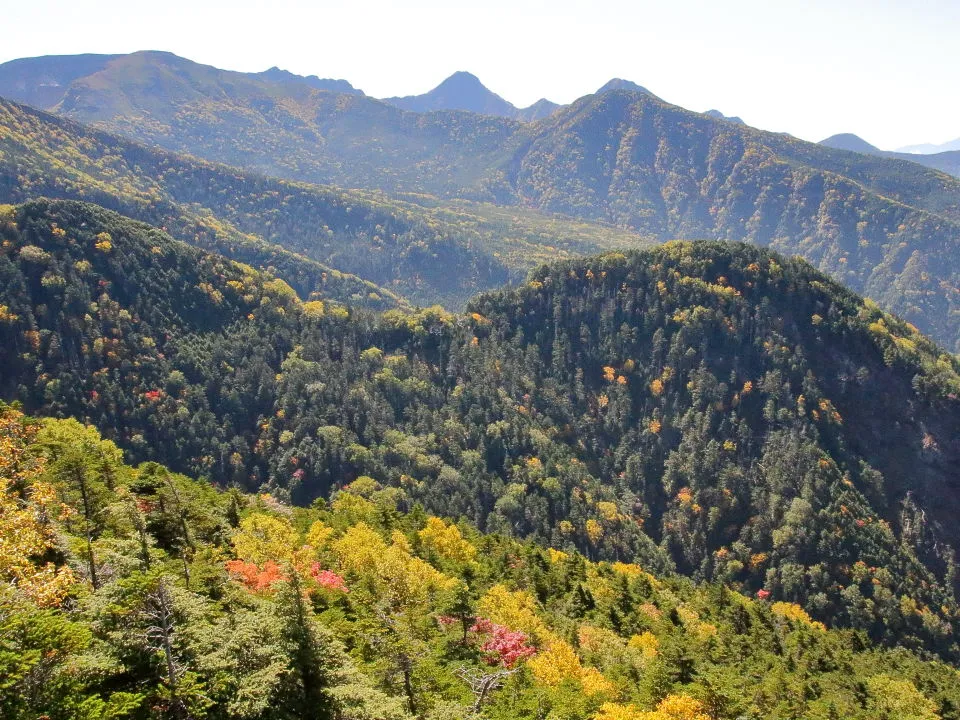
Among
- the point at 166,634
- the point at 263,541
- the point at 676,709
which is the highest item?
the point at 166,634

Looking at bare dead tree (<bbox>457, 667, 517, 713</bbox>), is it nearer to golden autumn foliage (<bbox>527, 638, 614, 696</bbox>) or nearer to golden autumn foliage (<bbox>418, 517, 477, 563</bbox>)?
golden autumn foliage (<bbox>527, 638, 614, 696</bbox>)

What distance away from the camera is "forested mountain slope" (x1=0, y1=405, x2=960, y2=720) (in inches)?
1205

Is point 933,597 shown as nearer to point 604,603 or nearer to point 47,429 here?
point 604,603

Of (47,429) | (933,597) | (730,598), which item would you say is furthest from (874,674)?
(47,429)

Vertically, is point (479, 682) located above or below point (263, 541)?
above

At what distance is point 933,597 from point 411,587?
18733cm

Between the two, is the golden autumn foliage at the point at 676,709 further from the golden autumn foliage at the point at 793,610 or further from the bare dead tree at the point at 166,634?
the golden autumn foliage at the point at 793,610

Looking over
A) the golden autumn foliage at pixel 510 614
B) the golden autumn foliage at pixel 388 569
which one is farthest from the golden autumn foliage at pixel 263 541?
the golden autumn foliage at pixel 510 614

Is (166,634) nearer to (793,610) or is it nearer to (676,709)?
(676,709)

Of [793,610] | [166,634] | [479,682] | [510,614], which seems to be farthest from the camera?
[793,610]

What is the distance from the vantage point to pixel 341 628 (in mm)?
51344

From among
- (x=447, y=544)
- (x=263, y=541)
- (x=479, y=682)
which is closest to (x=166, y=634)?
(x=479, y=682)

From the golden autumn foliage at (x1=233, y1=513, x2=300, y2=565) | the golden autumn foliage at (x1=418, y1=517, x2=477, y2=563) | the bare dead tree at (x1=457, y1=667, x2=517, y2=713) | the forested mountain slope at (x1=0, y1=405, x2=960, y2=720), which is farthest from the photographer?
the golden autumn foliage at (x1=418, y1=517, x2=477, y2=563)

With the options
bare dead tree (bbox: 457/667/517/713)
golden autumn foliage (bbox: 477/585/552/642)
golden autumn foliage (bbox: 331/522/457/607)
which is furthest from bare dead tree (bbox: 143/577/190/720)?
golden autumn foliage (bbox: 477/585/552/642)
